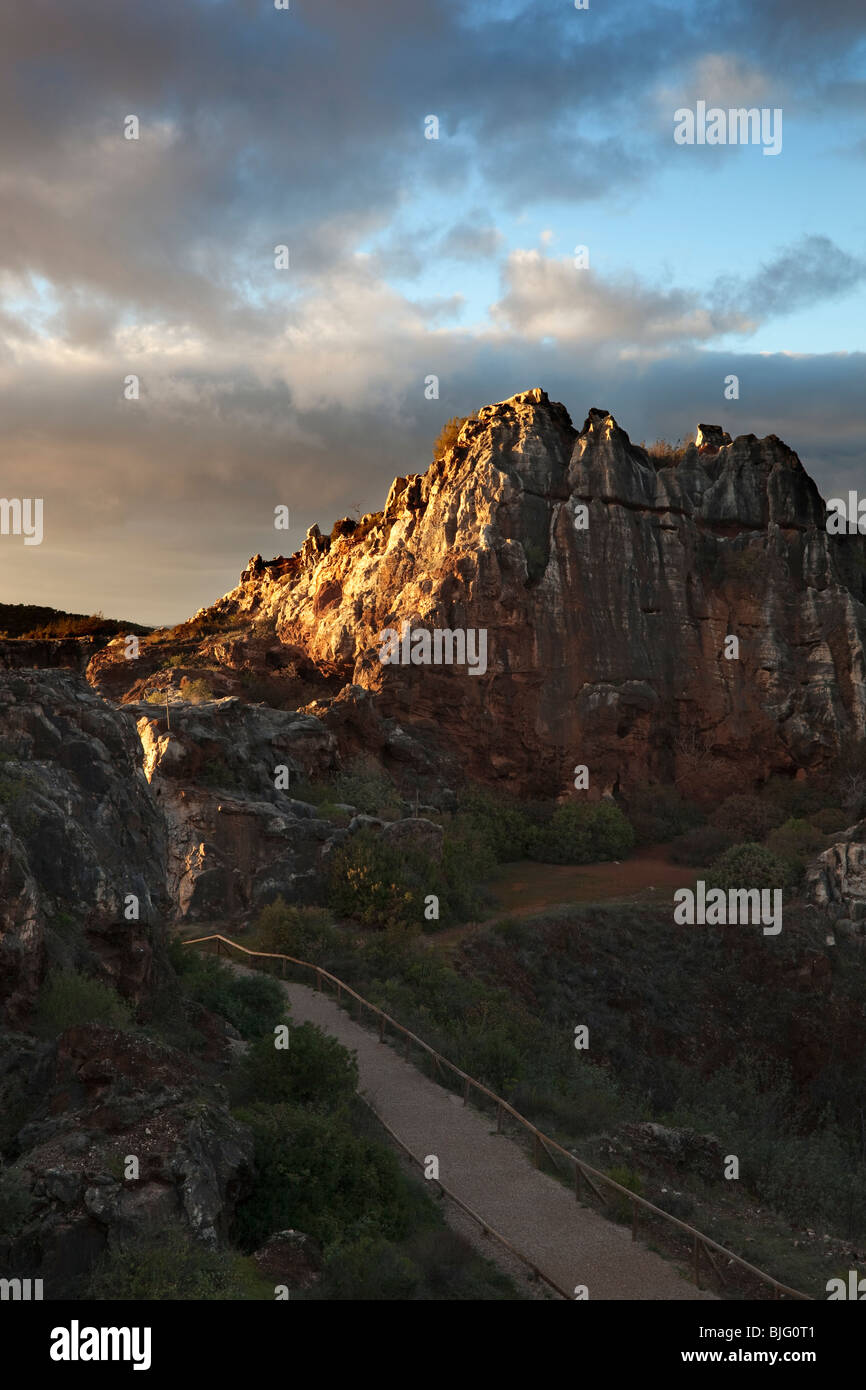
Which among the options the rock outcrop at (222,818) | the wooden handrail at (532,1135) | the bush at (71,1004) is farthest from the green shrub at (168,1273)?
the rock outcrop at (222,818)

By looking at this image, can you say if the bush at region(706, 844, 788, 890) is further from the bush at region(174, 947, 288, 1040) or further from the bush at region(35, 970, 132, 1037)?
the bush at region(35, 970, 132, 1037)

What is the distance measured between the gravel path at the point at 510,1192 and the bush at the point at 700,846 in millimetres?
21526

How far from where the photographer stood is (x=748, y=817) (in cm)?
4038

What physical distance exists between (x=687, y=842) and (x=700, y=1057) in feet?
43.3

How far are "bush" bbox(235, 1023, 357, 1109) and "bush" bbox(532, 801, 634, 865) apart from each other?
24372 millimetres

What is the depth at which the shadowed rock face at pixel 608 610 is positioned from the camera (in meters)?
43.2

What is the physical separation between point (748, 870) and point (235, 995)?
19.5m

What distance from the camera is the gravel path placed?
10.6 metres

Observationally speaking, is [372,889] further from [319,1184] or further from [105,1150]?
[105,1150]

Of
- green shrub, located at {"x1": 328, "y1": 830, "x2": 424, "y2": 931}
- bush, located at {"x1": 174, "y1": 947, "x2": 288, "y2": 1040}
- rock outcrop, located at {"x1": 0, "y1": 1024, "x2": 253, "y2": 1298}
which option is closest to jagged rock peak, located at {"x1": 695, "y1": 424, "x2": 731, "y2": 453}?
green shrub, located at {"x1": 328, "y1": 830, "x2": 424, "y2": 931}

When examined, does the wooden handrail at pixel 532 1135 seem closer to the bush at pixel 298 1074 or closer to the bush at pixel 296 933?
the bush at pixel 296 933
